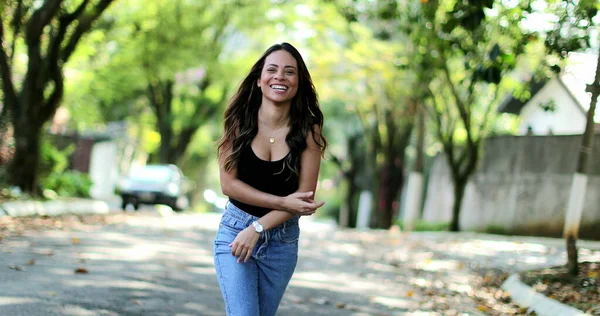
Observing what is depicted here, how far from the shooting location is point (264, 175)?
171 inches

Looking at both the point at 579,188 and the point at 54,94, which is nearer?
the point at 579,188

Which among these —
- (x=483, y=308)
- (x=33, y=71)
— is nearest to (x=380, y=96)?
(x=33, y=71)

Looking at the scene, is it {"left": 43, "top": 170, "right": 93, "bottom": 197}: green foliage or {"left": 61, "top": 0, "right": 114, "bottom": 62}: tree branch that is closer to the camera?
{"left": 61, "top": 0, "right": 114, "bottom": 62}: tree branch

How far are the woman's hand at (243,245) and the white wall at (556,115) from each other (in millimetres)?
21311

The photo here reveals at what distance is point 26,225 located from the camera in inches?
585

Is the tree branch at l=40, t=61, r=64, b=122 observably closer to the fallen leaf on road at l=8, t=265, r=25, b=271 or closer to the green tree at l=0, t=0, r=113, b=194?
the green tree at l=0, t=0, r=113, b=194

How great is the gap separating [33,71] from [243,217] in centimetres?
1518

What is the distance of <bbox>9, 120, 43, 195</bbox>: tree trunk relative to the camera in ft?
61.3

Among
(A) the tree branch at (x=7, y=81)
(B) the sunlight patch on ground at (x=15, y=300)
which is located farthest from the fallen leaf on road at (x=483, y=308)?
(A) the tree branch at (x=7, y=81)

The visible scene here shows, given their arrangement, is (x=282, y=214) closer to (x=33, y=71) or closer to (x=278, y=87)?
(x=278, y=87)

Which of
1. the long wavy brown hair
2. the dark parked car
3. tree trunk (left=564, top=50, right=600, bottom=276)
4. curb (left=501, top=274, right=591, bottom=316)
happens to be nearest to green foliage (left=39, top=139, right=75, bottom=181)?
the dark parked car

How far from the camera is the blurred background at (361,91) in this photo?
50.5ft

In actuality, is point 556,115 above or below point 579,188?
above

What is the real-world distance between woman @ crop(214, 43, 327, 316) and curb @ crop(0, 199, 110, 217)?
1298 centimetres
